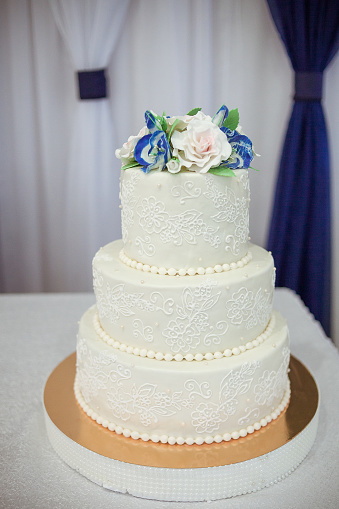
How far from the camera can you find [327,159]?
10.7 feet

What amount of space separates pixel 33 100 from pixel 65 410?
8.91ft

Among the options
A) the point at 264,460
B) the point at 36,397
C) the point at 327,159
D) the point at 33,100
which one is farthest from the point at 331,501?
the point at 33,100

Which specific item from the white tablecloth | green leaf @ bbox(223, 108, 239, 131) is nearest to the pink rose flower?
green leaf @ bbox(223, 108, 239, 131)

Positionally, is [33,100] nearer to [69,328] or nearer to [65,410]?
[69,328]

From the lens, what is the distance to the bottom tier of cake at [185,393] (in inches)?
59.3

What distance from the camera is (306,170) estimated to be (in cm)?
326

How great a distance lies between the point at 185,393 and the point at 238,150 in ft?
2.62

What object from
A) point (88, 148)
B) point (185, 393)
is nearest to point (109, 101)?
point (88, 148)

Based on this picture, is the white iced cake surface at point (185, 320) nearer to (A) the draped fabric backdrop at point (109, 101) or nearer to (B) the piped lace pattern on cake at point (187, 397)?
(B) the piped lace pattern on cake at point (187, 397)

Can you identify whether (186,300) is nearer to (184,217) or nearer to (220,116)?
(184,217)

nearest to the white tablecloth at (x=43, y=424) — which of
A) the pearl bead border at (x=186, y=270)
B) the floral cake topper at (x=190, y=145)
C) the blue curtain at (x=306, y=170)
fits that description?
the blue curtain at (x=306, y=170)

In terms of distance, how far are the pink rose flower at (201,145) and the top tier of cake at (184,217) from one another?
1.5 inches

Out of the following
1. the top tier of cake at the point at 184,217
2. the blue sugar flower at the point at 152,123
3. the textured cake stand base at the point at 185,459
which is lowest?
the textured cake stand base at the point at 185,459

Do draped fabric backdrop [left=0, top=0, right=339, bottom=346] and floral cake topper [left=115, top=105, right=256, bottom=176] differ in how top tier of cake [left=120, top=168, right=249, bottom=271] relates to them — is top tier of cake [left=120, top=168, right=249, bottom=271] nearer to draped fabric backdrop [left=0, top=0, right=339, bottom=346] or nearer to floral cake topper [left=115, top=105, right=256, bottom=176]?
floral cake topper [left=115, top=105, right=256, bottom=176]
